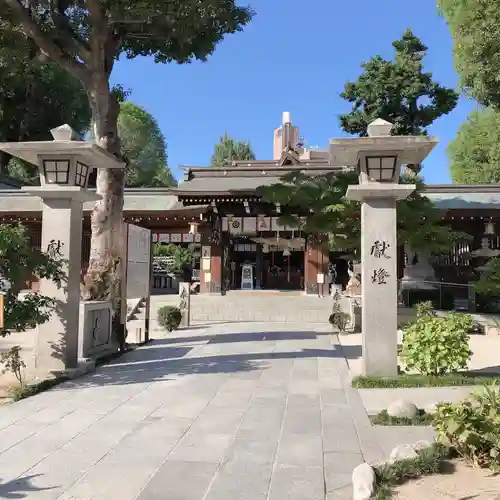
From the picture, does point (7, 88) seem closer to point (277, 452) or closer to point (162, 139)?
point (162, 139)

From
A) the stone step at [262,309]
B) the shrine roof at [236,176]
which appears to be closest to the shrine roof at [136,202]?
the shrine roof at [236,176]

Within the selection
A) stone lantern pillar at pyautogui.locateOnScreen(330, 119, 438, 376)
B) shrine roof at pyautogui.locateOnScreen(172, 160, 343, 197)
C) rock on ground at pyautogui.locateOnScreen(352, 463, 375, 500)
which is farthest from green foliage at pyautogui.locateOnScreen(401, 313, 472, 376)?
shrine roof at pyautogui.locateOnScreen(172, 160, 343, 197)

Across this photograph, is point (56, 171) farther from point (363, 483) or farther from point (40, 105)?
point (40, 105)

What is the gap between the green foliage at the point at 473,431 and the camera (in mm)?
3525

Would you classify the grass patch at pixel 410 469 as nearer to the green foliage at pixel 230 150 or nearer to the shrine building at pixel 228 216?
the shrine building at pixel 228 216

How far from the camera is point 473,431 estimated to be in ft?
11.6

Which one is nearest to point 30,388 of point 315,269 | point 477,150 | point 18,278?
point 18,278

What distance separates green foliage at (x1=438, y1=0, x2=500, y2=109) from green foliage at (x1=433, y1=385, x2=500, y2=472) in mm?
10269

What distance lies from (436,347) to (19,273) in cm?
570

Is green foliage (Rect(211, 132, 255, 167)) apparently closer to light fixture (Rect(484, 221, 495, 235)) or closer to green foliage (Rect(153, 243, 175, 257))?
green foliage (Rect(153, 243, 175, 257))

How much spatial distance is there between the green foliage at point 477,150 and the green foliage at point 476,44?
674 inches

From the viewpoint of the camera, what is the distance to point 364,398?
5.89m

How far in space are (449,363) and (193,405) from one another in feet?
11.3

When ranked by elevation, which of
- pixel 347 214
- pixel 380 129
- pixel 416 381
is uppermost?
pixel 380 129
